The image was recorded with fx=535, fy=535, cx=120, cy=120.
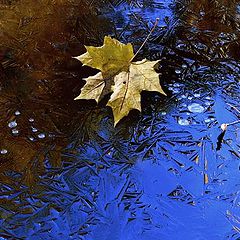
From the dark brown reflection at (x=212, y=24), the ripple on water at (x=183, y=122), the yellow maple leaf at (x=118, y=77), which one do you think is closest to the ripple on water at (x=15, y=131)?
the yellow maple leaf at (x=118, y=77)

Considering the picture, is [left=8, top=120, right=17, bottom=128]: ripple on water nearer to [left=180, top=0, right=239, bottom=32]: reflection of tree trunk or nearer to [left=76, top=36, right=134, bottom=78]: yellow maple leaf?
[left=76, top=36, right=134, bottom=78]: yellow maple leaf

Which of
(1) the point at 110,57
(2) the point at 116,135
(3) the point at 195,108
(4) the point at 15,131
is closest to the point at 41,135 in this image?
(4) the point at 15,131

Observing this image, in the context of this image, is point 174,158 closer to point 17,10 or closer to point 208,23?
point 208,23

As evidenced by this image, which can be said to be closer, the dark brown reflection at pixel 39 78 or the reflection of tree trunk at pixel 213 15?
the dark brown reflection at pixel 39 78

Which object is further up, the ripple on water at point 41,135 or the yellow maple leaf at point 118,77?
the yellow maple leaf at point 118,77

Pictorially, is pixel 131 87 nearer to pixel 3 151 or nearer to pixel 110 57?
pixel 110 57

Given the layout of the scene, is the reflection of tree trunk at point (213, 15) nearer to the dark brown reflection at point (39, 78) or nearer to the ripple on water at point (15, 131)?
the dark brown reflection at point (39, 78)

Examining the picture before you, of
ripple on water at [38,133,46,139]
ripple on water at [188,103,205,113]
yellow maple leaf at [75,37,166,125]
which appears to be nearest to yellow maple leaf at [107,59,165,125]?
yellow maple leaf at [75,37,166,125]
